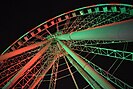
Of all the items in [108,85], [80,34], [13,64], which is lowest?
[108,85]

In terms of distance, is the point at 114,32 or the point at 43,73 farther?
the point at 43,73

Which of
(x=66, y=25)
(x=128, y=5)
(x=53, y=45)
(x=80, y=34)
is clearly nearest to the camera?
(x=80, y=34)

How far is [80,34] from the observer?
1172 cm

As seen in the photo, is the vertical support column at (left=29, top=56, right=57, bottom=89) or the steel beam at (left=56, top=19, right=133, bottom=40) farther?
the vertical support column at (left=29, top=56, right=57, bottom=89)

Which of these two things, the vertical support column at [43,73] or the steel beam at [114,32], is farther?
the vertical support column at [43,73]

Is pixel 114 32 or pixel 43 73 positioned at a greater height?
pixel 114 32

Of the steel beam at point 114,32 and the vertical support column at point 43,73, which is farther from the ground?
the steel beam at point 114,32

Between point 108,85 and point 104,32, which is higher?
point 104,32

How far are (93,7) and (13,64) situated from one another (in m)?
8.00

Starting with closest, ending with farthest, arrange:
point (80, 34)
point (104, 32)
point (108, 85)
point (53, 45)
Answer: point (104, 32), point (80, 34), point (108, 85), point (53, 45)

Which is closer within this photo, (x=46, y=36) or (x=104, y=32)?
(x=104, y=32)

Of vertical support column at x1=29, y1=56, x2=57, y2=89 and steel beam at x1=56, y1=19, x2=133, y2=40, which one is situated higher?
steel beam at x1=56, y1=19, x2=133, y2=40

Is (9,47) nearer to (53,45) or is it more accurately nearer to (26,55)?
(26,55)

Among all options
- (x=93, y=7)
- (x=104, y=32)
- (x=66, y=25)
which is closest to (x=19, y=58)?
(x=66, y=25)
